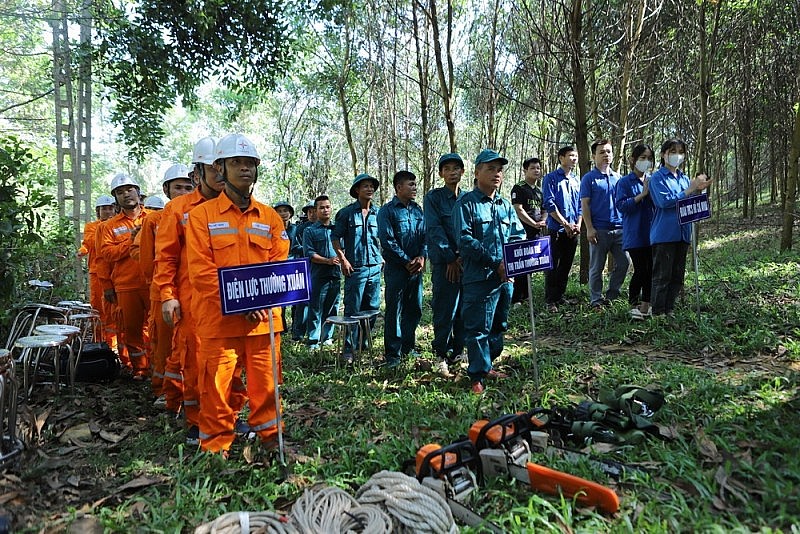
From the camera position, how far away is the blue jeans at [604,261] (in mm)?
6180

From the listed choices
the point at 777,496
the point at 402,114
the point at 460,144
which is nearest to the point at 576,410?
the point at 777,496

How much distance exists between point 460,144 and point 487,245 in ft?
89.9

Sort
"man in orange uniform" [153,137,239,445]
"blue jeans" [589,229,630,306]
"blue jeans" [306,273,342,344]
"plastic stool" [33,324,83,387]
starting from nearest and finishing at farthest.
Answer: "man in orange uniform" [153,137,239,445], "plastic stool" [33,324,83,387], "blue jeans" [589,229,630,306], "blue jeans" [306,273,342,344]

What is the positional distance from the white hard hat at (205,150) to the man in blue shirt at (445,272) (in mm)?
2124

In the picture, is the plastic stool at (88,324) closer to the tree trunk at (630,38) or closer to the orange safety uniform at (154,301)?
the orange safety uniform at (154,301)

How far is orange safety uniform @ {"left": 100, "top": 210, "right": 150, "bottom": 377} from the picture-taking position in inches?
207

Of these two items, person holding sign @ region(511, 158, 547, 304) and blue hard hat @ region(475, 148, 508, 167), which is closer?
blue hard hat @ region(475, 148, 508, 167)

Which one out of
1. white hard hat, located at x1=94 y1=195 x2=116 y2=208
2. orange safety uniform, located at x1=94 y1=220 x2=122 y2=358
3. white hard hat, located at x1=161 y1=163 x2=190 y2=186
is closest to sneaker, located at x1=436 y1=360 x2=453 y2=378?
white hard hat, located at x1=161 y1=163 x2=190 y2=186

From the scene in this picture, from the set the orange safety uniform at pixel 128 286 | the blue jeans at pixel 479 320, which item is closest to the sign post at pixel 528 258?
the blue jeans at pixel 479 320

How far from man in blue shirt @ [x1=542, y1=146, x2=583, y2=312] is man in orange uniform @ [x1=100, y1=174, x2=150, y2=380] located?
195 inches

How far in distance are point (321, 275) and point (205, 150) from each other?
3.15 meters

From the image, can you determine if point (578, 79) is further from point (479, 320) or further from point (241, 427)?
point (241, 427)

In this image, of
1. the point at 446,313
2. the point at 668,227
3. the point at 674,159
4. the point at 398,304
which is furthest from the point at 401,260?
the point at 674,159

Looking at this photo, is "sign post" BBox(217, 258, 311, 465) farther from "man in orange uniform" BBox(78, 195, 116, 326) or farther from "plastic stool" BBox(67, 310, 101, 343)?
"man in orange uniform" BBox(78, 195, 116, 326)
